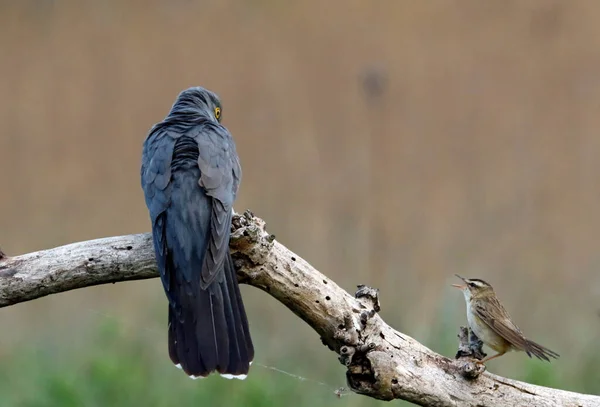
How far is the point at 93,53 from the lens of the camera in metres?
6.55

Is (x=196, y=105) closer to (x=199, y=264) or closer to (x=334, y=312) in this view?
(x=199, y=264)

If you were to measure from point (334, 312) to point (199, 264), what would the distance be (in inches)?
20.7

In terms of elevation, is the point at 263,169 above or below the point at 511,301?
above

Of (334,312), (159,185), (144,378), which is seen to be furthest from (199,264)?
(144,378)

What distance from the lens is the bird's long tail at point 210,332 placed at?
3.49 meters

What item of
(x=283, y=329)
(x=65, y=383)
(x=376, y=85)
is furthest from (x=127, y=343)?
(x=376, y=85)

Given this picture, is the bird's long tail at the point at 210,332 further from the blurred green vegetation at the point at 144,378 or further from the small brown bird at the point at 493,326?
the blurred green vegetation at the point at 144,378

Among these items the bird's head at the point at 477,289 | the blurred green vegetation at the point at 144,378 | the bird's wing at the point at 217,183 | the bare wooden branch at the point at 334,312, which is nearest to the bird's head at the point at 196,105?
the bird's wing at the point at 217,183

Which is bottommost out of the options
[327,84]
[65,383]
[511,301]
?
[65,383]

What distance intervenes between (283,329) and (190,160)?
6.07 ft

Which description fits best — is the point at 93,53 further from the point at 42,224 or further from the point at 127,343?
the point at 127,343

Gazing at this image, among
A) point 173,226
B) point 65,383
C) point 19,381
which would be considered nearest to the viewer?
point 173,226

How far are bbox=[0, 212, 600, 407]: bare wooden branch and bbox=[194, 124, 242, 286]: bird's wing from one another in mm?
78

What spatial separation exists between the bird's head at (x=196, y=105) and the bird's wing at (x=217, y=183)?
0.32 metres
